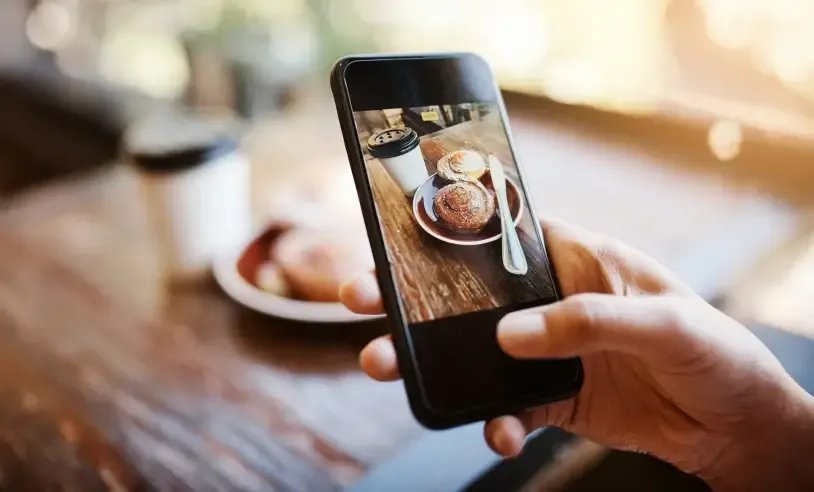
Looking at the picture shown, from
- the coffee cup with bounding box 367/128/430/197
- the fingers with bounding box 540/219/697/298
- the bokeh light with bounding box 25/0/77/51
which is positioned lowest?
the fingers with bounding box 540/219/697/298

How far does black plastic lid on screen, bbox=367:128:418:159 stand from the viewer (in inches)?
17.9

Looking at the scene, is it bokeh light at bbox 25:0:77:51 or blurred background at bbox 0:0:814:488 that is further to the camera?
bokeh light at bbox 25:0:77:51

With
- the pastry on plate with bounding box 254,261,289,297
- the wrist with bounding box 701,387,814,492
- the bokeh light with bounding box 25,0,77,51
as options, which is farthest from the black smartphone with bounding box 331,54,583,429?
the bokeh light with bounding box 25,0,77,51

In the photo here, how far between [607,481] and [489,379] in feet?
0.74

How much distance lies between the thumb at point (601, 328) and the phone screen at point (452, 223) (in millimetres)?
33

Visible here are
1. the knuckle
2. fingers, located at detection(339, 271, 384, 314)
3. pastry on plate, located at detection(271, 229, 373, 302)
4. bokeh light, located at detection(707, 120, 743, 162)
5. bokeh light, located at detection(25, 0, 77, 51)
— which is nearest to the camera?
the knuckle

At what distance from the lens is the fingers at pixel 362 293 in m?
0.50

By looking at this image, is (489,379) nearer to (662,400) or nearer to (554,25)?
(662,400)

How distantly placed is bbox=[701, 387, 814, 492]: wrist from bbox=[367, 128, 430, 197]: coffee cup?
0.84 feet

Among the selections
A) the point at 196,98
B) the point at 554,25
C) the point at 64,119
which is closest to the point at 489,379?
the point at 554,25

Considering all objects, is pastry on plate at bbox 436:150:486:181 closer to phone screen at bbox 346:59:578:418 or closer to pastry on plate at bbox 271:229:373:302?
phone screen at bbox 346:59:578:418

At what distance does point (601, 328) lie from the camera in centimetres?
38

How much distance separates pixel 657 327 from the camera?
1.27ft

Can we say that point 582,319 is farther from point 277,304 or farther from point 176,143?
point 176,143
